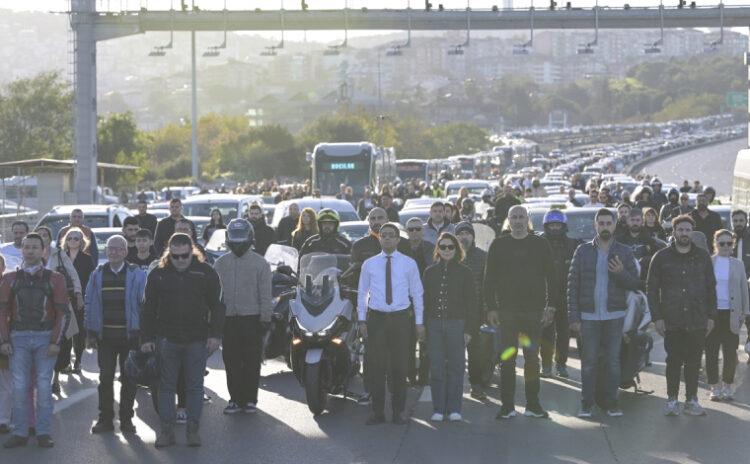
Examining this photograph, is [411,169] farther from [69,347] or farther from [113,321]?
[113,321]

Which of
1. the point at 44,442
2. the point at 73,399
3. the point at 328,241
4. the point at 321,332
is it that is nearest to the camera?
the point at 44,442

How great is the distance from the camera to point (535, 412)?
46.7 feet

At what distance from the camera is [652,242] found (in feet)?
62.7

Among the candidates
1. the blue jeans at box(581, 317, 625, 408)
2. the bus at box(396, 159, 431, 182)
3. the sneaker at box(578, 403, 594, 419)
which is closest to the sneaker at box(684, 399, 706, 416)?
the blue jeans at box(581, 317, 625, 408)

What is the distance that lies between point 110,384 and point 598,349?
4.11 m

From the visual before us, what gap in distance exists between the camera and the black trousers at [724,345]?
1552 centimetres

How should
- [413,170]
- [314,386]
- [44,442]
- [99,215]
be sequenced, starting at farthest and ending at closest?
[413,170] → [99,215] → [314,386] → [44,442]

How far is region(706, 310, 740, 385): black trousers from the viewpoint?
15.5 meters

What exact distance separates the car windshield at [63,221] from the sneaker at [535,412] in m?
12.9

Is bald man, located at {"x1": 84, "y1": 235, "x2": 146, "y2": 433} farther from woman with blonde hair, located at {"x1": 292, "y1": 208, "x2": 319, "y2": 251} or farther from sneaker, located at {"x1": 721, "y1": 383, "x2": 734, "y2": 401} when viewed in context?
woman with blonde hair, located at {"x1": 292, "y1": 208, "x2": 319, "y2": 251}

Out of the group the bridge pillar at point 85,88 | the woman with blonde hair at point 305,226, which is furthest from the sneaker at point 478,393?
the bridge pillar at point 85,88

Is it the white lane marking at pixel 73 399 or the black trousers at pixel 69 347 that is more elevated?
the black trousers at pixel 69 347

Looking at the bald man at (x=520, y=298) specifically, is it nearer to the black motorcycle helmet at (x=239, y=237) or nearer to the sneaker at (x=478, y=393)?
the sneaker at (x=478, y=393)

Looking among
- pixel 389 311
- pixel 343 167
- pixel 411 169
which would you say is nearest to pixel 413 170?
pixel 411 169
